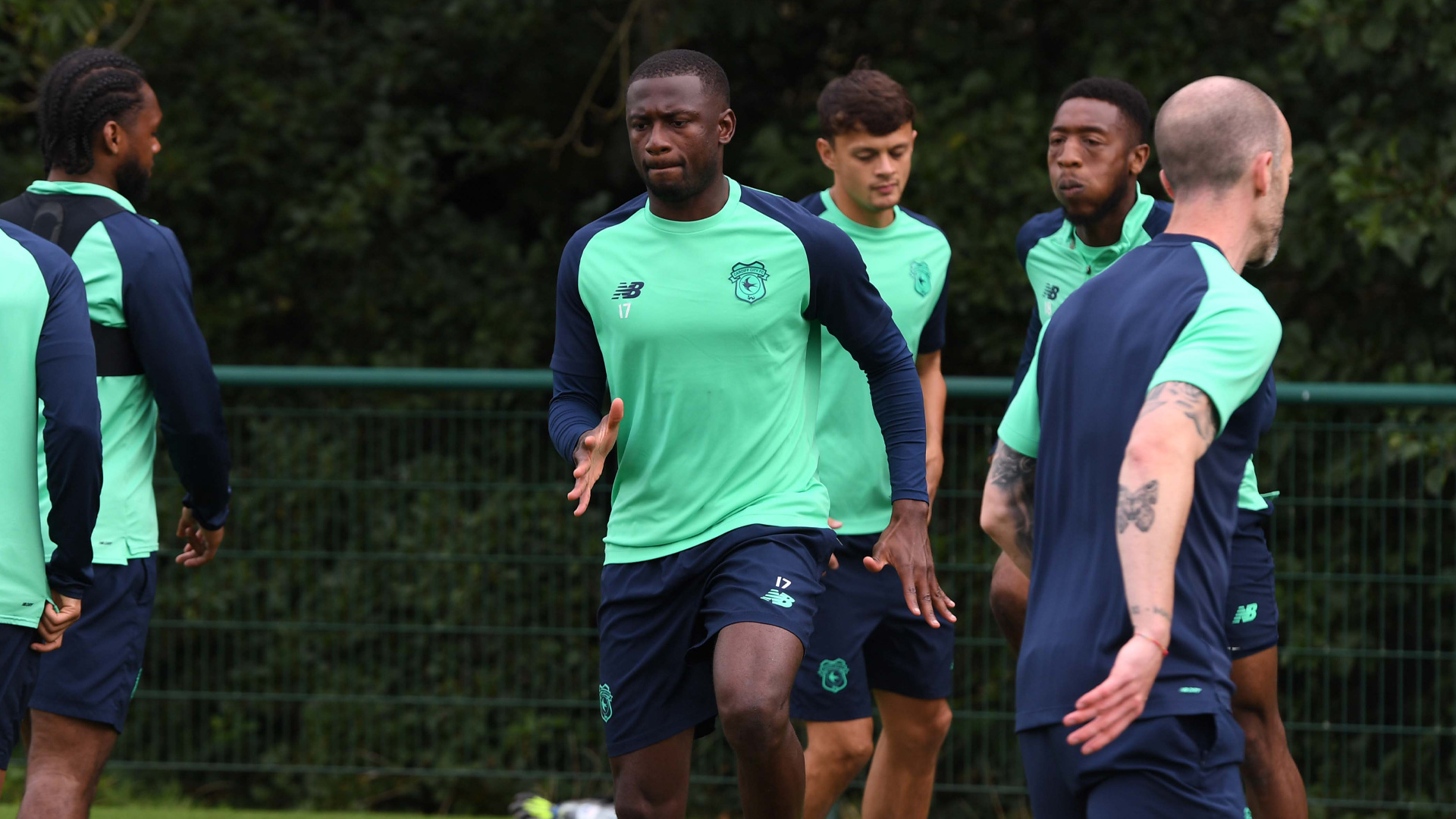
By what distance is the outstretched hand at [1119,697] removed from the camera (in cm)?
244

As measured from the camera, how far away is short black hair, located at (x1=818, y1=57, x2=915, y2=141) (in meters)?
4.86

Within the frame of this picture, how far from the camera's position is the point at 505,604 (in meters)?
6.25

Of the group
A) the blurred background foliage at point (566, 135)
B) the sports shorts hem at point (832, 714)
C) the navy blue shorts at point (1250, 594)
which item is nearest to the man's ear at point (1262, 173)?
the navy blue shorts at point (1250, 594)

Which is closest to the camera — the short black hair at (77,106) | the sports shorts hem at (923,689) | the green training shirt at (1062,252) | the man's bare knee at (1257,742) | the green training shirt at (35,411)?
the green training shirt at (35,411)

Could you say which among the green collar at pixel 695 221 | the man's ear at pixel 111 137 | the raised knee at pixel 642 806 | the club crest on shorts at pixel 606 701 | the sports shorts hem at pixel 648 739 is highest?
the man's ear at pixel 111 137

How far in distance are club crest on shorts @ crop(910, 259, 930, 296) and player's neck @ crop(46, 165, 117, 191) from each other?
233 cm

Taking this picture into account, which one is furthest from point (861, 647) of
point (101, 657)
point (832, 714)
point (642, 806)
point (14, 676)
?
point (14, 676)

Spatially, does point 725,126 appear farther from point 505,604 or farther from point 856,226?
point 505,604

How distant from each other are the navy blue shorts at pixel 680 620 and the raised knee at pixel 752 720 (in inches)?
5.3

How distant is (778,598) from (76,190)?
2.13 meters

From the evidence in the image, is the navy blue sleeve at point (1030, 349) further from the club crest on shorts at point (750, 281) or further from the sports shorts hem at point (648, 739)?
the sports shorts hem at point (648, 739)

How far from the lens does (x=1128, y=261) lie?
273 cm

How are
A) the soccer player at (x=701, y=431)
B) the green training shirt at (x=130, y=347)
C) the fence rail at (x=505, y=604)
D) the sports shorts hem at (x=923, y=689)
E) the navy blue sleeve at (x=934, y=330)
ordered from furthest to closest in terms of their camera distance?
the fence rail at (x=505, y=604) < the navy blue sleeve at (x=934, y=330) < the sports shorts hem at (x=923, y=689) < the green training shirt at (x=130, y=347) < the soccer player at (x=701, y=431)

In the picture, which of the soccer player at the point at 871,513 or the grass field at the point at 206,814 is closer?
the soccer player at the point at 871,513
